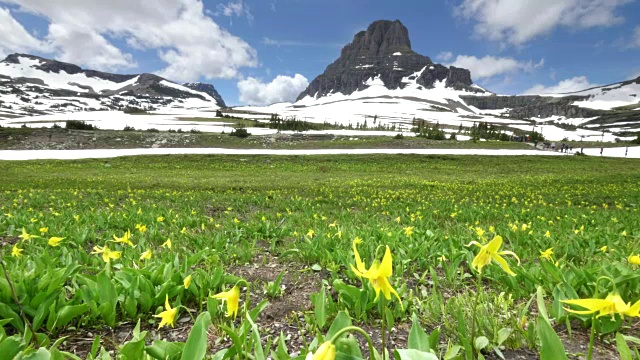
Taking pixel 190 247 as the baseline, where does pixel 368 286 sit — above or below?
above

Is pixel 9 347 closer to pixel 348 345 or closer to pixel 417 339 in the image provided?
pixel 348 345

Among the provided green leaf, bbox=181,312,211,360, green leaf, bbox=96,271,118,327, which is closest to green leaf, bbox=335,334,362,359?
green leaf, bbox=181,312,211,360

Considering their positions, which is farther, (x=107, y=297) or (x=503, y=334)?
(x=107, y=297)

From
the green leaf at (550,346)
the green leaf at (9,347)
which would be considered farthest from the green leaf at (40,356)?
the green leaf at (550,346)

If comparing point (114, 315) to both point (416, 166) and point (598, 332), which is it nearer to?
point (598, 332)

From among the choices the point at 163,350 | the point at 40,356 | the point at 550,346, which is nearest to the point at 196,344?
the point at 163,350

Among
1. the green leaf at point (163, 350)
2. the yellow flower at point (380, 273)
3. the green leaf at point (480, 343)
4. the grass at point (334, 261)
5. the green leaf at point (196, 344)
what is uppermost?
the yellow flower at point (380, 273)

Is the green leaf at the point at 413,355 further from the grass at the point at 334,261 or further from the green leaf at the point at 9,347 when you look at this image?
the green leaf at the point at 9,347

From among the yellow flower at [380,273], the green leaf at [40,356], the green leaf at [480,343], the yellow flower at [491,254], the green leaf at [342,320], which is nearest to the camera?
the yellow flower at [380,273]

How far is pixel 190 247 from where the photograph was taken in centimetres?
488

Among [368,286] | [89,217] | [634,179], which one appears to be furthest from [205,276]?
[634,179]

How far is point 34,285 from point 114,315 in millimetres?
753

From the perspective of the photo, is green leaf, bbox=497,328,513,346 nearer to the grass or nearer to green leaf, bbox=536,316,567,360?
the grass

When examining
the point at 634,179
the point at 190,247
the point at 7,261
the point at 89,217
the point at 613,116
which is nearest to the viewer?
the point at 7,261
